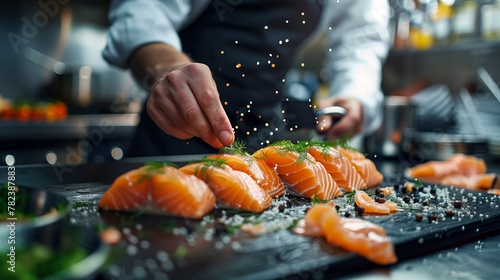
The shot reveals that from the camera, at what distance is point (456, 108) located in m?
3.97

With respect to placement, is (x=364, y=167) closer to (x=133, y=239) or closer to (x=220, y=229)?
(x=220, y=229)

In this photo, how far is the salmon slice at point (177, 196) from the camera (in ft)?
4.15

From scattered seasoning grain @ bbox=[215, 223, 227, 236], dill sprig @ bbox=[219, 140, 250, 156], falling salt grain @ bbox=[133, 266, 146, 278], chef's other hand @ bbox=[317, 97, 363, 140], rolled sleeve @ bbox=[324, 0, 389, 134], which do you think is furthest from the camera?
rolled sleeve @ bbox=[324, 0, 389, 134]

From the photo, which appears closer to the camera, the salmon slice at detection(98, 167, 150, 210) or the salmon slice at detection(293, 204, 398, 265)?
the salmon slice at detection(293, 204, 398, 265)

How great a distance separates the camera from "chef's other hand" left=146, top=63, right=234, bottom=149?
144cm

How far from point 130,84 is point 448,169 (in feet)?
13.8

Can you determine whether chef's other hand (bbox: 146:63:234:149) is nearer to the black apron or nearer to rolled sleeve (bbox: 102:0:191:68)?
rolled sleeve (bbox: 102:0:191:68)

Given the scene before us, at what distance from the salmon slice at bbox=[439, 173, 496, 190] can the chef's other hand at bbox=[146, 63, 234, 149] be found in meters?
1.29

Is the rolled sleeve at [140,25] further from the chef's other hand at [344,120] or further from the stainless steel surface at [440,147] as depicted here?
the stainless steel surface at [440,147]

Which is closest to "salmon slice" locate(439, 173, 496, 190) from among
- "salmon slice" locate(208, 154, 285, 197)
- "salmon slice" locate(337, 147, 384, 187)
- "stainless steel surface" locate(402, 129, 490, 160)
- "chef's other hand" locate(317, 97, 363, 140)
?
"salmon slice" locate(337, 147, 384, 187)

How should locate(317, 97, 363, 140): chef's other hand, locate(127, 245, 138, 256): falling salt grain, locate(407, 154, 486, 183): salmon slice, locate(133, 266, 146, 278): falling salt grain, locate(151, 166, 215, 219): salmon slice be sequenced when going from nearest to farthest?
locate(133, 266, 146, 278): falling salt grain < locate(127, 245, 138, 256): falling salt grain < locate(151, 166, 215, 219): salmon slice < locate(407, 154, 486, 183): salmon slice < locate(317, 97, 363, 140): chef's other hand

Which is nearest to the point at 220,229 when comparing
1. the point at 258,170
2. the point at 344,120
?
the point at 258,170

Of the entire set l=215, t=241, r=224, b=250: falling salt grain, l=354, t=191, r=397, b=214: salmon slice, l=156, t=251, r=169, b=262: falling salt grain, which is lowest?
l=354, t=191, r=397, b=214: salmon slice

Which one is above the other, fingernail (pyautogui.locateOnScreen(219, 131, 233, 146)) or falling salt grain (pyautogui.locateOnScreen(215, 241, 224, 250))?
fingernail (pyautogui.locateOnScreen(219, 131, 233, 146))
